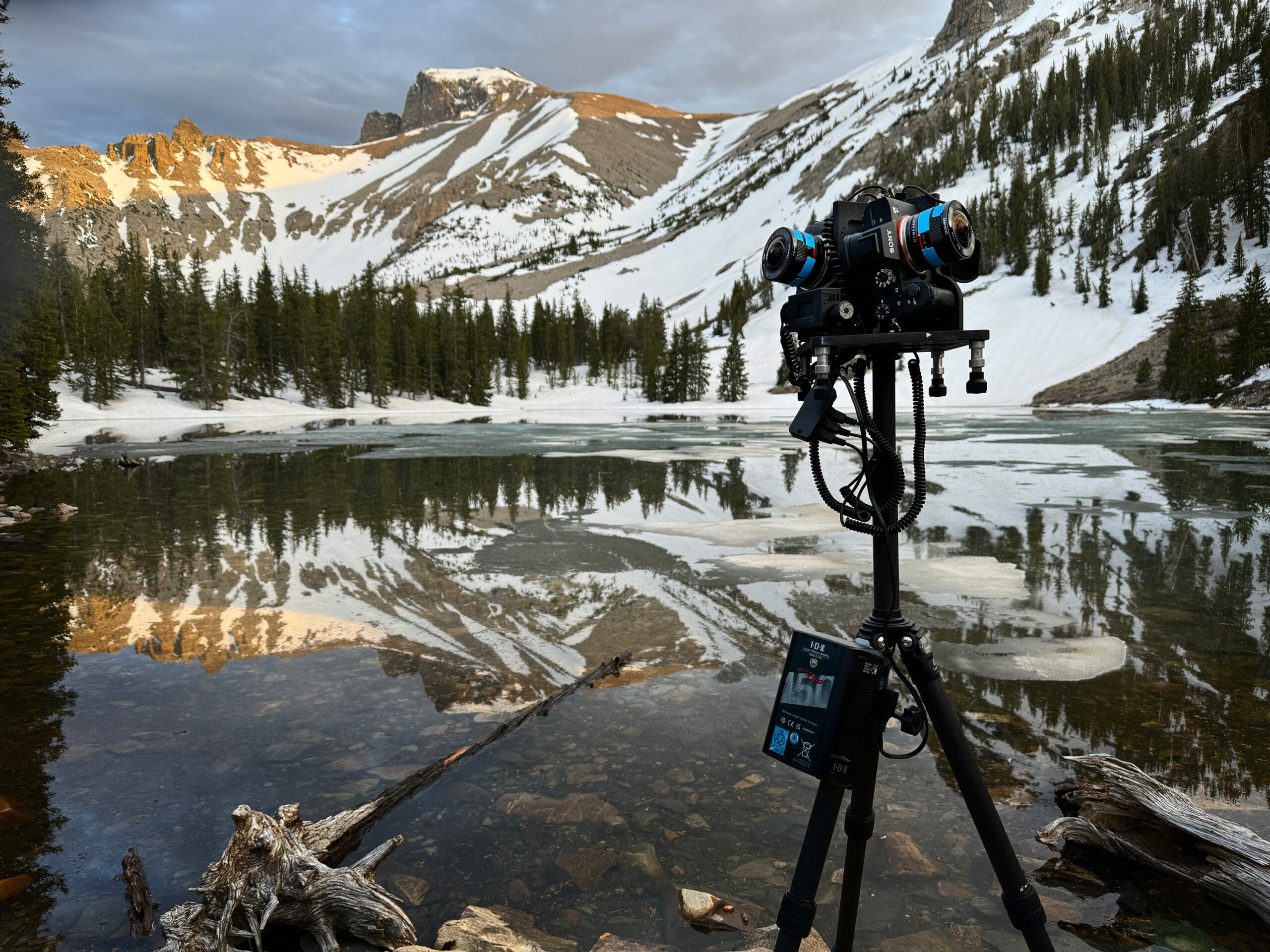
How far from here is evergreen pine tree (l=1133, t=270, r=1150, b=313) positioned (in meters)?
64.9

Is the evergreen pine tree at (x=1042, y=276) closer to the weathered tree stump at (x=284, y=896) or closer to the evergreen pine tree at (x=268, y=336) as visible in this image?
the evergreen pine tree at (x=268, y=336)

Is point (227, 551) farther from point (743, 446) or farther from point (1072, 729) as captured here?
point (743, 446)

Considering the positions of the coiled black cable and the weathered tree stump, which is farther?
the weathered tree stump

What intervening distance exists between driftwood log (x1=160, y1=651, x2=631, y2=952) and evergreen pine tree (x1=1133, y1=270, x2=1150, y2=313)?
78.9m

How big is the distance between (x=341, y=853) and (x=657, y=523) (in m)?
8.32

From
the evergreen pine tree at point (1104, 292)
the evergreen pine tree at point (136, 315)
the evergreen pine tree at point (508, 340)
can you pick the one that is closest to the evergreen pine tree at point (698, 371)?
the evergreen pine tree at point (508, 340)

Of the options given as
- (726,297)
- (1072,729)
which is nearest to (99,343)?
(1072,729)

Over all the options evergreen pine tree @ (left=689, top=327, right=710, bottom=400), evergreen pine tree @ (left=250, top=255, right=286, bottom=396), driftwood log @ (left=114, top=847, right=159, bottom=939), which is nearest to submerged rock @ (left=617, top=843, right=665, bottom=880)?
driftwood log @ (left=114, top=847, right=159, bottom=939)

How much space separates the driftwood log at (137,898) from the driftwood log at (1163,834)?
151 inches

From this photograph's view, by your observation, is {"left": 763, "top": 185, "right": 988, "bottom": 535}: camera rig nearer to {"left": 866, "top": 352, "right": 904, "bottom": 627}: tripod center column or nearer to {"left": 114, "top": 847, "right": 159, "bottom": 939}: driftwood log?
{"left": 866, "top": 352, "right": 904, "bottom": 627}: tripod center column

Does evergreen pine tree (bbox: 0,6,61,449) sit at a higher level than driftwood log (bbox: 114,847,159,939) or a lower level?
higher

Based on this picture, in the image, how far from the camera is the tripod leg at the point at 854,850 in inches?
98.6

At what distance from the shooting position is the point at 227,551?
31.3 ft

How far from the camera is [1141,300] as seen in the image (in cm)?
6512
